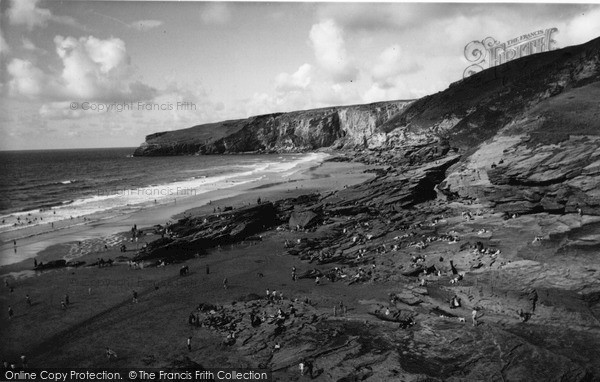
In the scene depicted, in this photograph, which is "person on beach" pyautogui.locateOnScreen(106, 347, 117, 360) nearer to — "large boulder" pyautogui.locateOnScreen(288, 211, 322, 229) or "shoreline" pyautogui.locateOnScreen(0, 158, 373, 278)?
"shoreline" pyautogui.locateOnScreen(0, 158, 373, 278)

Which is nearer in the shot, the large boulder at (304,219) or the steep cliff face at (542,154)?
the steep cliff face at (542,154)

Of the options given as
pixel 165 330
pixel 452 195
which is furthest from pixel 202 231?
pixel 452 195

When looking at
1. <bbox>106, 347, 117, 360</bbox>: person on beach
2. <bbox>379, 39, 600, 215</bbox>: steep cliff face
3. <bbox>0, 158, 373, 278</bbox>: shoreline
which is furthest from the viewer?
<bbox>0, 158, 373, 278</bbox>: shoreline

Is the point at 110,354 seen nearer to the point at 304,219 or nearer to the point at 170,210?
the point at 304,219

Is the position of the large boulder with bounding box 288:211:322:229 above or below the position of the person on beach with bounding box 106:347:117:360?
above

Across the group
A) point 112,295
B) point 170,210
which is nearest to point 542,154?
point 112,295

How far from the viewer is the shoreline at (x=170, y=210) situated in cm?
4294

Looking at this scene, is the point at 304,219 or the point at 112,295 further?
the point at 304,219

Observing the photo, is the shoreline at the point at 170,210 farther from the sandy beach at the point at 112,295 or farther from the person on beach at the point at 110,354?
the person on beach at the point at 110,354

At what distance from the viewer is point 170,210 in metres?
61.8

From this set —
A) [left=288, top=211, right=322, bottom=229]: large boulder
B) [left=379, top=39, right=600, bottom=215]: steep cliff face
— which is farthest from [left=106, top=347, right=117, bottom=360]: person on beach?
[left=379, top=39, right=600, bottom=215]: steep cliff face

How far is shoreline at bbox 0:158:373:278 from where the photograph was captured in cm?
4294

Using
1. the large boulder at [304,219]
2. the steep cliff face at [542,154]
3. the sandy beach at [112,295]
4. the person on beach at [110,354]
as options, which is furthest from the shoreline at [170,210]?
the steep cliff face at [542,154]

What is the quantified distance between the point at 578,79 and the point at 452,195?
60579mm
